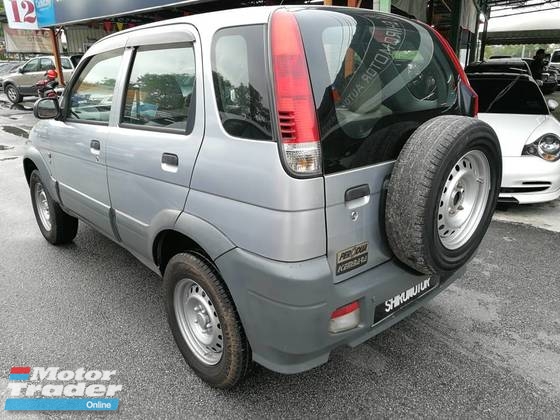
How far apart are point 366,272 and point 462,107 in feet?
4.16

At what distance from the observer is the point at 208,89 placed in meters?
2.01

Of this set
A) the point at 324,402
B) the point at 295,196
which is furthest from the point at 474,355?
the point at 295,196

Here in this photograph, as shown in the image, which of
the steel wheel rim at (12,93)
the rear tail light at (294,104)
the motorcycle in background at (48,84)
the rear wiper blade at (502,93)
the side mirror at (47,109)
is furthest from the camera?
the steel wheel rim at (12,93)

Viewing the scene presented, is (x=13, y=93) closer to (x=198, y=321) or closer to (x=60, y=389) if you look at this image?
(x=60, y=389)

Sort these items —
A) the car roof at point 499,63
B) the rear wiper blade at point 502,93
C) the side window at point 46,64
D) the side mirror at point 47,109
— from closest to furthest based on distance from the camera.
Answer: the side mirror at point 47,109 < the rear wiper blade at point 502,93 < the car roof at point 499,63 < the side window at point 46,64

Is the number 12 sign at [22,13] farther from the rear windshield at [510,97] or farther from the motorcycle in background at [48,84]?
the rear windshield at [510,97]

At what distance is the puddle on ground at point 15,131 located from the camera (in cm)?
1108

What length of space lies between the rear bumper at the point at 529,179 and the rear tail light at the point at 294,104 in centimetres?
369

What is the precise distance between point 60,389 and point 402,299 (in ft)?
6.27

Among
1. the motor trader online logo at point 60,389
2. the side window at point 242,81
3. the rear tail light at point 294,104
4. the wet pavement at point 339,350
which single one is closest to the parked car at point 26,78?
the wet pavement at point 339,350

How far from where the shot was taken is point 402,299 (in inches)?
83.8

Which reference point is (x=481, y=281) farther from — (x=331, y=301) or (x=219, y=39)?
(x=219, y=39)

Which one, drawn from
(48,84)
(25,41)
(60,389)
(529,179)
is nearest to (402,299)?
(60,389)

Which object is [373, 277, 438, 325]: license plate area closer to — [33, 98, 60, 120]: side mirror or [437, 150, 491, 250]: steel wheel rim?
[437, 150, 491, 250]: steel wheel rim
